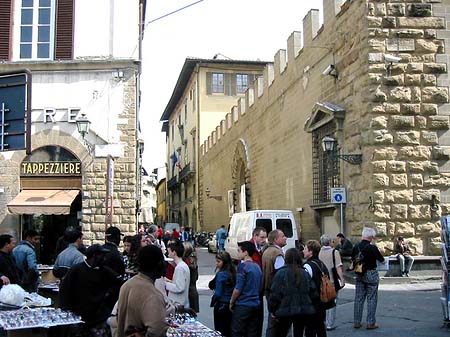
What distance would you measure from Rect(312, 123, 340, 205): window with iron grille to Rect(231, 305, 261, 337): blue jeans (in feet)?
35.0

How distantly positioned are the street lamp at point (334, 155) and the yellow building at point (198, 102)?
25.6 metres

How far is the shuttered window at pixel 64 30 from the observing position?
61.1ft

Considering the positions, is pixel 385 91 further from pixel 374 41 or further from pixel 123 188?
pixel 123 188

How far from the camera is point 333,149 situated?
57.7ft

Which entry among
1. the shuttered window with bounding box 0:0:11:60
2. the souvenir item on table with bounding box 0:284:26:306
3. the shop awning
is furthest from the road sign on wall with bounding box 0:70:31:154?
the shuttered window with bounding box 0:0:11:60

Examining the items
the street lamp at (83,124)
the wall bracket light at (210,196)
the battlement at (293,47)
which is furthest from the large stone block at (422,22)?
the wall bracket light at (210,196)

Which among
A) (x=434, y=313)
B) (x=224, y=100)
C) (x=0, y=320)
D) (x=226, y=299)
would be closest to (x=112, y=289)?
(x=0, y=320)

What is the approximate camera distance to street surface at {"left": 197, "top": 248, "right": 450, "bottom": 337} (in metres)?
9.76

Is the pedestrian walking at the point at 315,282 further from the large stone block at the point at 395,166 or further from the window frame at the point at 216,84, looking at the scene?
the window frame at the point at 216,84

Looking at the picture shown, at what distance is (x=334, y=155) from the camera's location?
17.3 metres

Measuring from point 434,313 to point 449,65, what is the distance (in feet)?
24.0

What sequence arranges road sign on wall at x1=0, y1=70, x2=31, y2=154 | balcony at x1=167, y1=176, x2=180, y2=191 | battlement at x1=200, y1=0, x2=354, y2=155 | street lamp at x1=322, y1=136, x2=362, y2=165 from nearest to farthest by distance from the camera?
1. road sign on wall at x1=0, y1=70, x2=31, y2=154
2. street lamp at x1=322, y1=136, x2=362, y2=165
3. battlement at x1=200, y1=0, x2=354, y2=155
4. balcony at x1=167, y1=176, x2=180, y2=191

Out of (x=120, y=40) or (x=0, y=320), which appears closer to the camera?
(x=0, y=320)

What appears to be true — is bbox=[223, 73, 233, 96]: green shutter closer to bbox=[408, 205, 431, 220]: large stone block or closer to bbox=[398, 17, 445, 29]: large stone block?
bbox=[398, 17, 445, 29]: large stone block
